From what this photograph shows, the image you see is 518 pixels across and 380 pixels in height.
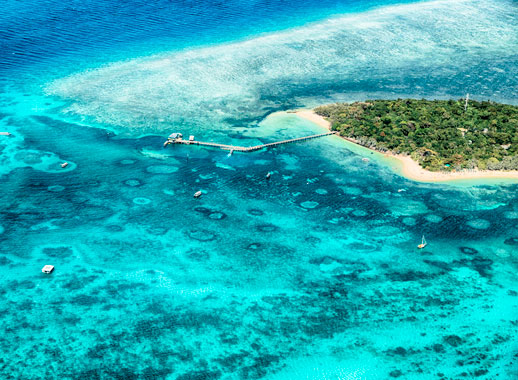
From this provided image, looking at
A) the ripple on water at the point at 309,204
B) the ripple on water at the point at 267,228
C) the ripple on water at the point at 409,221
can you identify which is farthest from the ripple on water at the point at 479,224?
the ripple on water at the point at 267,228

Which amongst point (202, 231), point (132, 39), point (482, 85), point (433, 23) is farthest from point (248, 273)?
point (433, 23)

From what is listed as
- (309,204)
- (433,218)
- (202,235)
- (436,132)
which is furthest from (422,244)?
(436,132)

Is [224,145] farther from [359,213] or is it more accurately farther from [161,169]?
[359,213]

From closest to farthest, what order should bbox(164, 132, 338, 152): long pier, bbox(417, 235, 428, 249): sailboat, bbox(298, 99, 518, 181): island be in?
bbox(417, 235, 428, 249): sailboat → bbox(298, 99, 518, 181): island → bbox(164, 132, 338, 152): long pier

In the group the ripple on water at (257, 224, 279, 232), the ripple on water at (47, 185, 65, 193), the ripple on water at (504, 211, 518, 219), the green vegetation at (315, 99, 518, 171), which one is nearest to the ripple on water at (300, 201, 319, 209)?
the ripple on water at (257, 224, 279, 232)

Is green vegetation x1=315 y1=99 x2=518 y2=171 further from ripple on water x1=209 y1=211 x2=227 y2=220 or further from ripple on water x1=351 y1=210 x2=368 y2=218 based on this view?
ripple on water x1=209 y1=211 x2=227 y2=220

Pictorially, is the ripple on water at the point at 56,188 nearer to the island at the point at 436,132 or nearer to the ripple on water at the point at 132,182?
the ripple on water at the point at 132,182
